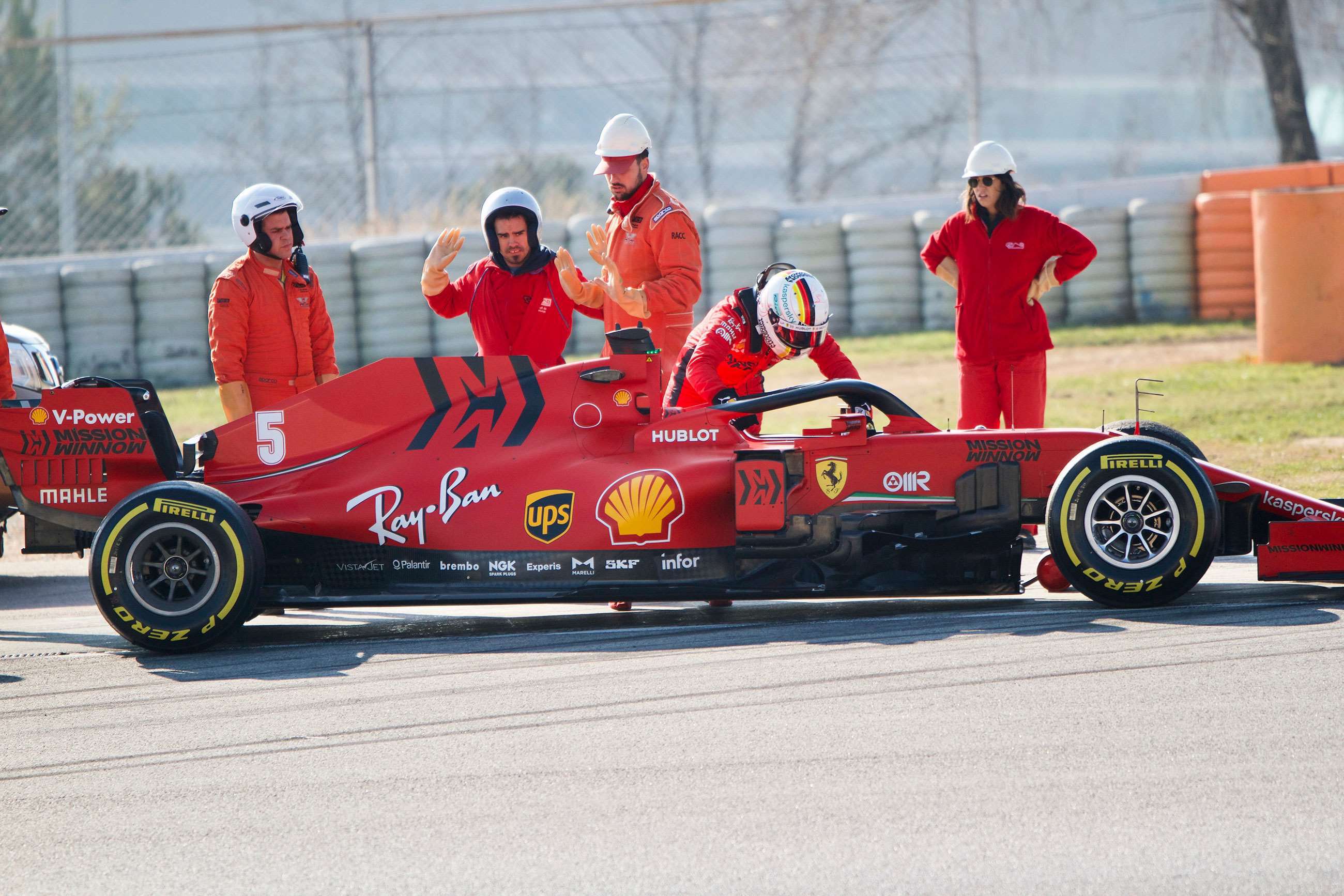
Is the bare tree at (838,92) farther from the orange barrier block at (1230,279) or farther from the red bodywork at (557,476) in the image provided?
the red bodywork at (557,476)

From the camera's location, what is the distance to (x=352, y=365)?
16.2 meters

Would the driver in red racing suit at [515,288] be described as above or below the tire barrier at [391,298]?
below

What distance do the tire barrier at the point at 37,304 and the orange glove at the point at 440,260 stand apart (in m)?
9.94

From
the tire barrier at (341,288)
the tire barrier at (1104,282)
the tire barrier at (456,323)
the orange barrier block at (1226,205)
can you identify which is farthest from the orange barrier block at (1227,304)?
the tire barrier at (341,288)

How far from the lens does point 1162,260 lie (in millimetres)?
16172

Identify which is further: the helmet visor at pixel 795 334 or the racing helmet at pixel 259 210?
the racing helmet at pixel 259 210

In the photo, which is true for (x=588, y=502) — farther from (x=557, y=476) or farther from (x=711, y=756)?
(x=711, y=756)

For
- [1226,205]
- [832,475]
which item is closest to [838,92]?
[1226,205]

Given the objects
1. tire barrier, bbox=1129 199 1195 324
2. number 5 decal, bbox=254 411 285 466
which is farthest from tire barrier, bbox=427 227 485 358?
number 5 decal, bbox=254 411 285 466

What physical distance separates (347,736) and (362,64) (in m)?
13.4

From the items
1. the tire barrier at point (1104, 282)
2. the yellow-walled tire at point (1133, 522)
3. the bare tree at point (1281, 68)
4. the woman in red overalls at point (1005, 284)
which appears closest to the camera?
the yellow-walled tire at point (1133, 522)

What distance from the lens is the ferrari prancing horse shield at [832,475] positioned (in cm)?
610

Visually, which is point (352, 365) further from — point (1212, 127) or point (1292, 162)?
point (1212, 127)

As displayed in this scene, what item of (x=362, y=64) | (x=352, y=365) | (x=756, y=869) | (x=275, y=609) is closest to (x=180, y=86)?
(x=362, y=64)
